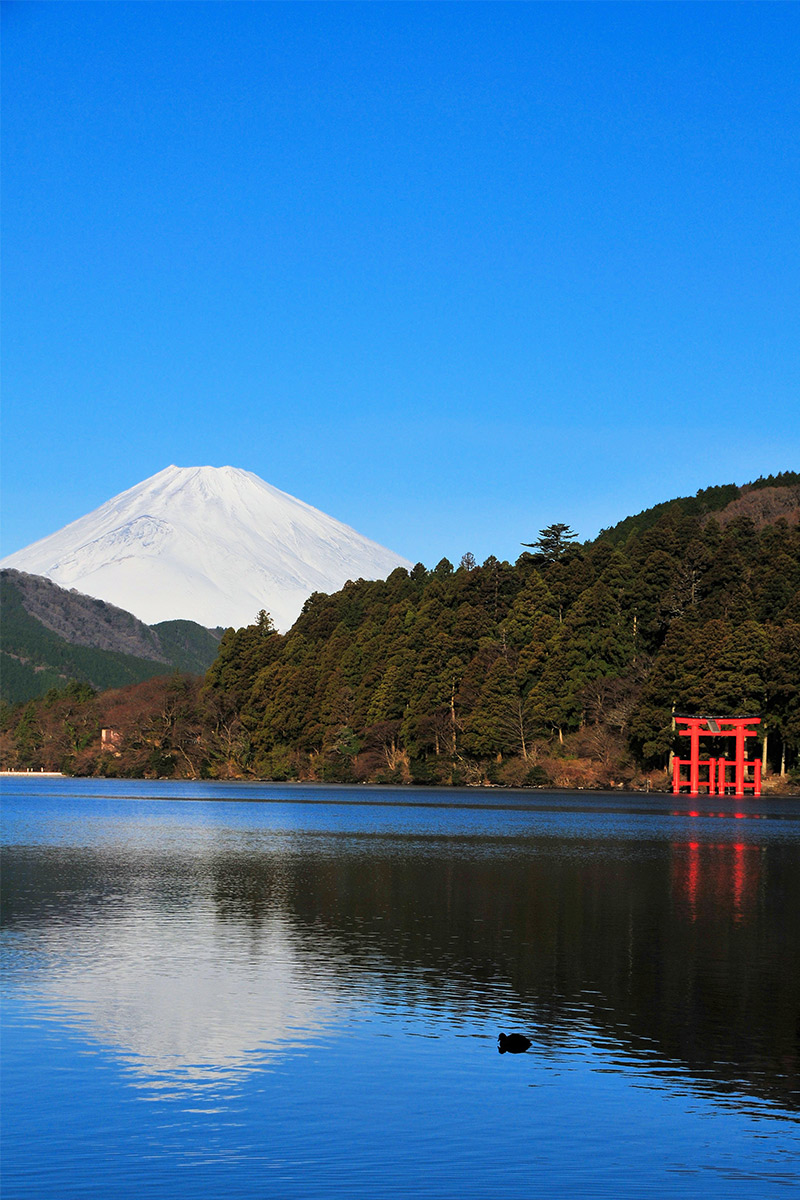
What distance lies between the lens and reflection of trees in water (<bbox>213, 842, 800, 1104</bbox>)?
39.6ft

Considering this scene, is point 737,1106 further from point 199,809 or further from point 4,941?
point 199,809

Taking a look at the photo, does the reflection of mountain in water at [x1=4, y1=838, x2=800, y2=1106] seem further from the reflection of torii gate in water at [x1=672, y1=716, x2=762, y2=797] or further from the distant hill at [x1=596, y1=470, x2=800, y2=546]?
the distant hill at [x1=596, y1=470, x2=800, y2=546]

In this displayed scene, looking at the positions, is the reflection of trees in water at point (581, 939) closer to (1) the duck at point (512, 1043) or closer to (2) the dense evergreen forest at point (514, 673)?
(1) the duck at point (512, 1043)

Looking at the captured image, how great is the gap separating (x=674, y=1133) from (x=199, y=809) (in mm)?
50750

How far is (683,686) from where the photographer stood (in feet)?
238

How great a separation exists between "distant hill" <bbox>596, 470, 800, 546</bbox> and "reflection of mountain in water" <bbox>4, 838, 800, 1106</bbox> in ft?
377

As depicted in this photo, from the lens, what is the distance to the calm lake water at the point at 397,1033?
8320 millimetres

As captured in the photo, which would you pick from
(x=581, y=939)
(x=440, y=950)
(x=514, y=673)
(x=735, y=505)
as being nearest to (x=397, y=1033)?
(x=440, y=950)

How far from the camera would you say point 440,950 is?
54.5 ft

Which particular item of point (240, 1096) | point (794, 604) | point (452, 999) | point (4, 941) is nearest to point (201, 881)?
point (4, 941)

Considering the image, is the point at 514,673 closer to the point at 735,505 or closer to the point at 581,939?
the point at 581,939

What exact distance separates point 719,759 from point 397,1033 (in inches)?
2406

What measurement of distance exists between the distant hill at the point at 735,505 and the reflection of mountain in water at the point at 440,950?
115 metres

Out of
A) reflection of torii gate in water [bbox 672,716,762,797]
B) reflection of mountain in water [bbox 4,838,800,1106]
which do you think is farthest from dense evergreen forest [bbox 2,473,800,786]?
reflection of mountain in water [bbox 4,838,800,1106]
